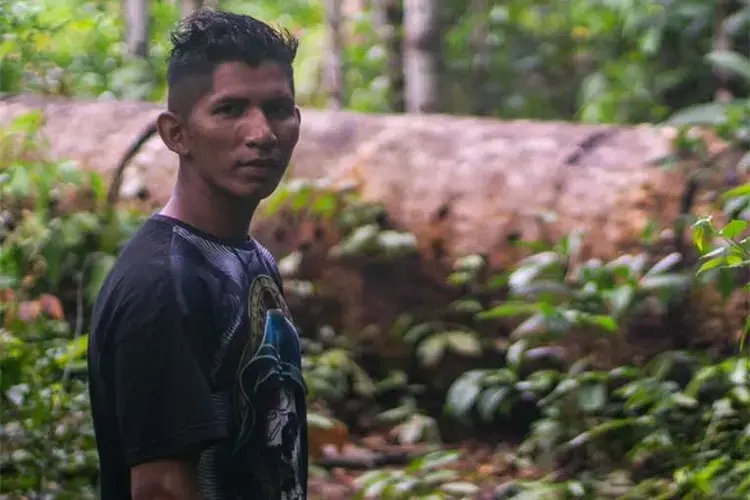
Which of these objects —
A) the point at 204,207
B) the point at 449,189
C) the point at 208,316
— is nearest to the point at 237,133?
the point at 204,207

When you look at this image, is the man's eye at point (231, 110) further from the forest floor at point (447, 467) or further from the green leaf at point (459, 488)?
the forest floor at point (447, 467)

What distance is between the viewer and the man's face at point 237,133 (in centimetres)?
215

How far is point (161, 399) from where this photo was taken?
1.98 m

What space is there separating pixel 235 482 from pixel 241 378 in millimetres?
174

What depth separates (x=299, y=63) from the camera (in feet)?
36.2

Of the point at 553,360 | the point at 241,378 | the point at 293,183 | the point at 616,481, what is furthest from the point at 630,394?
the point at 241,378

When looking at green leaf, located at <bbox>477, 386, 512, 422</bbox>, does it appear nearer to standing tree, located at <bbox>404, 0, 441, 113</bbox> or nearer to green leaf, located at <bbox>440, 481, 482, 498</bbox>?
green leaf, located at <bbox>440, 481, 482, 498</bbox>

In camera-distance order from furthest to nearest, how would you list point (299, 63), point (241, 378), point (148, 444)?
1. point (299, 63)
2. point (241, 378)
3. point (148, 444)

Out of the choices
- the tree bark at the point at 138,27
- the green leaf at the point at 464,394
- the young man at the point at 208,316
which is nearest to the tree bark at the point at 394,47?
the tree bark at the point at 138,27

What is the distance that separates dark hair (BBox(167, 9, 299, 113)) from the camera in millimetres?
2168

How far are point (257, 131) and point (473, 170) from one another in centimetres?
355

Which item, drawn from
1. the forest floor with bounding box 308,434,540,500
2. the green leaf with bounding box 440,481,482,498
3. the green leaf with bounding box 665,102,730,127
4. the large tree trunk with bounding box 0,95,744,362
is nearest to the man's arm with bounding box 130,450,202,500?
the green leaf with bounding box 440,481,482,498

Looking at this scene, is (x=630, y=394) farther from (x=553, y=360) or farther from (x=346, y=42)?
(x=346, y=42)

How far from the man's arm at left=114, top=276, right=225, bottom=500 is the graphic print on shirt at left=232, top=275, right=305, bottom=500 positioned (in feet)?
0.39
